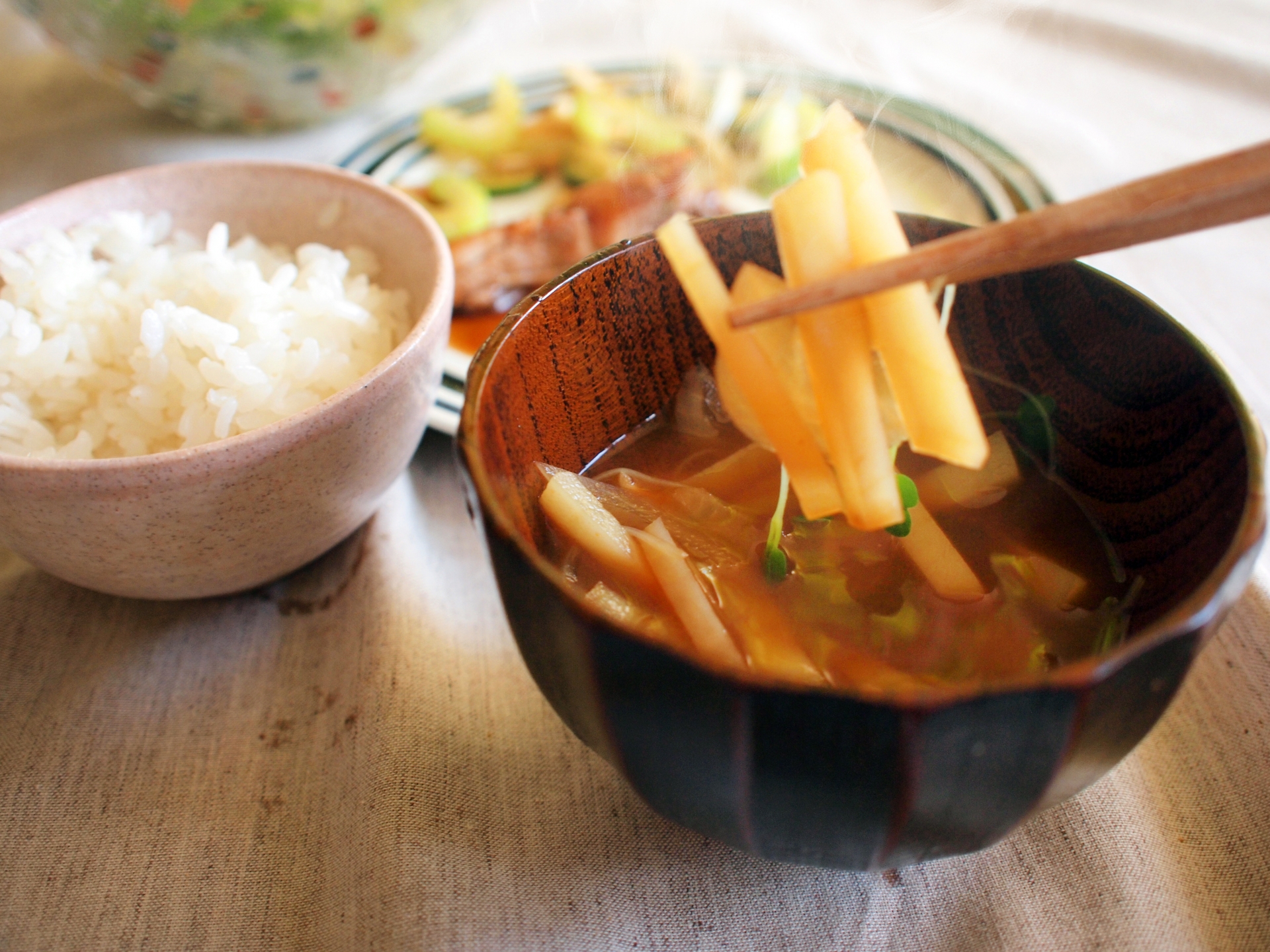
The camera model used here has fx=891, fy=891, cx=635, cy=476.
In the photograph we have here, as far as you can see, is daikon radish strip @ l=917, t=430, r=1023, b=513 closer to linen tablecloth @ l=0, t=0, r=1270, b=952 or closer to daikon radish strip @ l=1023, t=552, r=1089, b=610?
daikon radish strip @ l=1023, t=552, r=1089, b=610

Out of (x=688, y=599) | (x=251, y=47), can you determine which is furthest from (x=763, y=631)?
(x=251, y=47)

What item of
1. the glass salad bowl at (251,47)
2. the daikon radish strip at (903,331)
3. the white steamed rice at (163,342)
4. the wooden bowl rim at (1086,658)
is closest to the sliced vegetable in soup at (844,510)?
→ the daikon radish strip at (903,331)

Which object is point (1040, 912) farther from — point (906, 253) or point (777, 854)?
point (906, 253)

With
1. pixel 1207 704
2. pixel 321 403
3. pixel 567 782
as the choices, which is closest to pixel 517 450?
pixel 321 403

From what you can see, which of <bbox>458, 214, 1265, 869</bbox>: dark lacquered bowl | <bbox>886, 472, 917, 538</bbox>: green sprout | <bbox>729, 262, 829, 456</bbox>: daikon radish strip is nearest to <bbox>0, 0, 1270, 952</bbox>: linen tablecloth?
<bbox>458, 214, 1265, 869</bbox>: dark lacquered bowl

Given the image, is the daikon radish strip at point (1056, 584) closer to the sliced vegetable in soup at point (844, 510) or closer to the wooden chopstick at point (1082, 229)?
the sliced vegetable in soup at point (844, 510)

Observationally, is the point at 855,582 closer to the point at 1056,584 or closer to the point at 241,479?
the point at 1056,584
